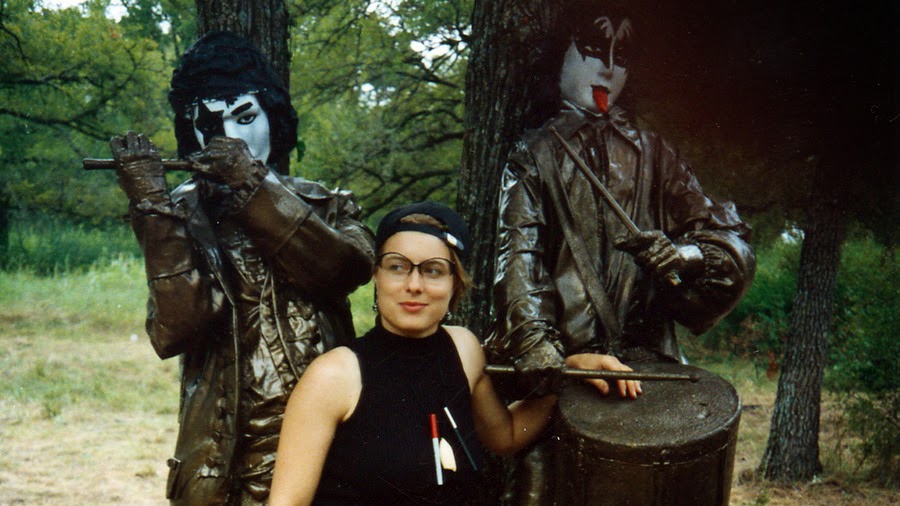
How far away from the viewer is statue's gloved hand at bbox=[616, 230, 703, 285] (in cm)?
234

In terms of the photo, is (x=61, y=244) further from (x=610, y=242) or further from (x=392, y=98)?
(x=610, y=242)

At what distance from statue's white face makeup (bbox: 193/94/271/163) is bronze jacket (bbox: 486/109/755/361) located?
88cm

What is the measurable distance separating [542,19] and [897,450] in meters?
6.09

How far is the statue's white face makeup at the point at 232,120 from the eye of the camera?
8.87 ft

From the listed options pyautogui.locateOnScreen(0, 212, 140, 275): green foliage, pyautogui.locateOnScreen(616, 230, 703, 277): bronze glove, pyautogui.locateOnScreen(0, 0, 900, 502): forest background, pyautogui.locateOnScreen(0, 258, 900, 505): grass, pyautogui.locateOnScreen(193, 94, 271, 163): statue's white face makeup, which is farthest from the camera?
pyautogui.locateOnScreen(0, 212, 140, 275): green foliage

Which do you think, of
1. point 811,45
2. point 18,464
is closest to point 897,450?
point 811,45

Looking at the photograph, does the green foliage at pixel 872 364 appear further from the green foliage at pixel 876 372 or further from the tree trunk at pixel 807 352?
the tree trunk at pixel 807 352

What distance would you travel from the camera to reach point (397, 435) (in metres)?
1.99

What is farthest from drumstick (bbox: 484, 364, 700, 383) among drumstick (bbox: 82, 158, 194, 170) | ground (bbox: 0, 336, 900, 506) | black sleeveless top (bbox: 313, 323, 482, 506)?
ground (bbox: 0, 336, 900, 506)

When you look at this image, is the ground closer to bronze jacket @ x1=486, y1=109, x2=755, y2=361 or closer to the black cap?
bronze jacket @ x1=486, y1=109, x2=755, y2=361

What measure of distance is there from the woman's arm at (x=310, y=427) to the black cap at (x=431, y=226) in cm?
38

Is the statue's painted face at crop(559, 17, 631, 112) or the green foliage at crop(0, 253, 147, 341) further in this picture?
the green foliage at crop(0, 253, 147, 341)

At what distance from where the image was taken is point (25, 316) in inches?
471

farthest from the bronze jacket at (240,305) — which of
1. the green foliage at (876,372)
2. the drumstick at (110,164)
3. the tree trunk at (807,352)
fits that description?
the green foliage at (876,372)
